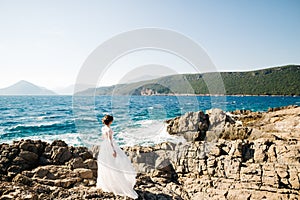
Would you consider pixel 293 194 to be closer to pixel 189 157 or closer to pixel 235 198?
pixel 235 198

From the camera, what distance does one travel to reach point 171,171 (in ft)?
41.0

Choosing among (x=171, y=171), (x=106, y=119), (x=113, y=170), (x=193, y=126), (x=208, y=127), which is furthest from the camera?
(x=193, y=126)

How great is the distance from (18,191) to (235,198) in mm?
8124

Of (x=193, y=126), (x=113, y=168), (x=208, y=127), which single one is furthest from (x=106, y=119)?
(x=193, y=126)

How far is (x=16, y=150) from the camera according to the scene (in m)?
9.77

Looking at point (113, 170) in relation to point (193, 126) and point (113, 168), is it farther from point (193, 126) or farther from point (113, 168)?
point (193, 126)

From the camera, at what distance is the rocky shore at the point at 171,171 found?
25.2ft

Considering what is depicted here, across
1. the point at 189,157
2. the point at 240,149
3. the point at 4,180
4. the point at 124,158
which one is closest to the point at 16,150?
the point at 4,180

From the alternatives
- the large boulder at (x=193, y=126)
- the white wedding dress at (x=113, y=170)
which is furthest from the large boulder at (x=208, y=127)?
the white wedding dress at (x=113, y=170)

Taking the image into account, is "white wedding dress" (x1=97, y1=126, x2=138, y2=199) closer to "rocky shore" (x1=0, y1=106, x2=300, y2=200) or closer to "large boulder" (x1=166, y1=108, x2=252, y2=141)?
"rocky shore" (x1=0, y1=106, x2=300, y2=200)

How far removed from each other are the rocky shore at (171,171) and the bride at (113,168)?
28 centimetres

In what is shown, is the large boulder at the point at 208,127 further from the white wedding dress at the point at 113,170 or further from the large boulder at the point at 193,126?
the white wedding dress at the point at 113,170

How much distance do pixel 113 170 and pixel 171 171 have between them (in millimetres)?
6106

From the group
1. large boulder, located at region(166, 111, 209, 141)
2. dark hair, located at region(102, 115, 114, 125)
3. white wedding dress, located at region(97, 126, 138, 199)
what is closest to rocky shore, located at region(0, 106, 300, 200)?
white wedding dress, located at region(97, 126, 138, 199)
